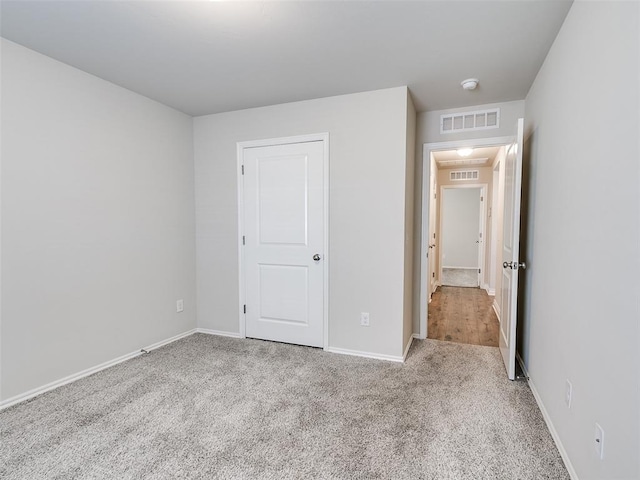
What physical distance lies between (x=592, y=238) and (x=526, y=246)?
1.44 meters

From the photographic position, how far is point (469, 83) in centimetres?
258

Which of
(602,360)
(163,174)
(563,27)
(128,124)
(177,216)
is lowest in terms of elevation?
(602,360)

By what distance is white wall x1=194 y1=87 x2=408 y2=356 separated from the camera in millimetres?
2773

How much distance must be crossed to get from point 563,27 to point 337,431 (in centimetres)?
264

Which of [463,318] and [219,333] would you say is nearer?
[219,333]

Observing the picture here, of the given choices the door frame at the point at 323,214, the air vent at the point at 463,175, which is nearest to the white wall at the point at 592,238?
the door frame at the point at 323,214

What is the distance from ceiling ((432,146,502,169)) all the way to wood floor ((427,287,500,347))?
7.48 ft

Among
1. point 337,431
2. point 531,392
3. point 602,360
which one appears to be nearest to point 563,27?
point 602,360

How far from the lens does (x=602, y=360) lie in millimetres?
1248

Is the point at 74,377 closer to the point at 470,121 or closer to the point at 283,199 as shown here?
the point at 283,199

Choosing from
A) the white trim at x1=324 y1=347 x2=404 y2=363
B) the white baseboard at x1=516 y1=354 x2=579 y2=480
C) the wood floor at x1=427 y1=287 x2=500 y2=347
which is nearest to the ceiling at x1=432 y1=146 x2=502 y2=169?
the wood floor at x1=427 y1=287 x2=500 y2=347

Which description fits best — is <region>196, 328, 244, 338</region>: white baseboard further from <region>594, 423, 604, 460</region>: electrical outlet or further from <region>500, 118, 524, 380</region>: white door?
<region>594, 423, 604, 460</region>: electrical outlet

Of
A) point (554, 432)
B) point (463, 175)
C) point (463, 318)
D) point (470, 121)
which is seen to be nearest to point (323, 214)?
point (470, 121)

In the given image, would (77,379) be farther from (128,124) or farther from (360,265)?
(360,265)
